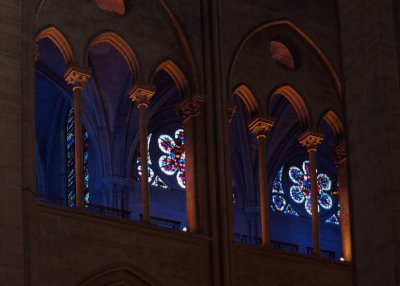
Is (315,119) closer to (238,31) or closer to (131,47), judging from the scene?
(238,31)

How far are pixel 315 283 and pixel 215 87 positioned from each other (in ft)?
13.0

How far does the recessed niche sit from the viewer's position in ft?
86.9

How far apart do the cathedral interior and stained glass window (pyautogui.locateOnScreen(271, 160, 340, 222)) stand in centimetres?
4

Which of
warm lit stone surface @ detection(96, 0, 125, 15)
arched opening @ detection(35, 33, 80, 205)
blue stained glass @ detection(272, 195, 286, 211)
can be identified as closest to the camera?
warm lit stone surface @ detection(96, 0, 125, 15)

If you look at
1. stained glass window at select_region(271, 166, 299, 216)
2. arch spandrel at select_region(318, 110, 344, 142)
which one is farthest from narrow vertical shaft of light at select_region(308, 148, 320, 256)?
stained glass window at select_region(271, 166, 299, 216)

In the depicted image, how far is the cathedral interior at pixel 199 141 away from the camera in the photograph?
1594cm

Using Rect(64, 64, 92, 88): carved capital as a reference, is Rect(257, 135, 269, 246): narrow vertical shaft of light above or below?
below

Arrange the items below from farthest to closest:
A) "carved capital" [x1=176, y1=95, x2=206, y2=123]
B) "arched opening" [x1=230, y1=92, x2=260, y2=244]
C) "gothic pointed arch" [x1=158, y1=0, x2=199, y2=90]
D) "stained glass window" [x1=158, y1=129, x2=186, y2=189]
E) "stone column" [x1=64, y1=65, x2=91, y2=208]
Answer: "arched opening" [x1=230, y1=92, x2=260, y2=244] → "stained glass window" [x1=158, y1=129, x2=186, y2=189] → "gothic pointed arch" [x1=158, y1=0, x2=199, y2=90] → "carved capital" [x1=176, y1=95, x2=206, y2=123] → "stone column" [x1=64, y1=65, x2=91, y2=208]

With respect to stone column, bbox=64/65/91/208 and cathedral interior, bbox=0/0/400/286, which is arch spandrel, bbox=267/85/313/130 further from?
stone column, bbox=64/65/91/208

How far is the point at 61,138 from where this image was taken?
1125 inches

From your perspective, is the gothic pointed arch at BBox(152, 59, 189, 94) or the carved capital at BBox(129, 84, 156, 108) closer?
the carved capital at BBox(129, 84, 156, 108)

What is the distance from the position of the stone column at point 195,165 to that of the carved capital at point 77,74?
2231 mm

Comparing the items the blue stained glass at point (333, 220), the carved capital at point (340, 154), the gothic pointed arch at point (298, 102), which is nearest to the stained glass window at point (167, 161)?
the gothic pointed arch at point (298, 102)

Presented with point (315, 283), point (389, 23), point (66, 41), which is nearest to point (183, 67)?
point (66, 41)
